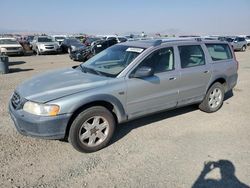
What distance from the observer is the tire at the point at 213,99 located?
5.80 meters

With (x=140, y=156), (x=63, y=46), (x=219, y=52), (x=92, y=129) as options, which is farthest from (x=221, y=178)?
(x=63, y=46)

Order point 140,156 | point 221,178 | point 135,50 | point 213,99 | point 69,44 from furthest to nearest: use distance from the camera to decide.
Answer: point 69,44, point 213,99, point 135,50, point 140,156, point 221,178

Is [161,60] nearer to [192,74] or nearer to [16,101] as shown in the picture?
[192,74]

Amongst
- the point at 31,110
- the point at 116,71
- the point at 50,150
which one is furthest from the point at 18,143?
the point at 116,71

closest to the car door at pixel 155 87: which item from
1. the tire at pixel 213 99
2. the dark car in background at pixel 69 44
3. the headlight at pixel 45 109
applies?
the tire at pixel 213 99

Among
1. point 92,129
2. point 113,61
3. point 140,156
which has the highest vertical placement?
point 113,61

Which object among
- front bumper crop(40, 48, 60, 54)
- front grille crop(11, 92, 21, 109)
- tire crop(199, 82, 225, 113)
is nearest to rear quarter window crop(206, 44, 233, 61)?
tire crop(199, 82, 225, 113)

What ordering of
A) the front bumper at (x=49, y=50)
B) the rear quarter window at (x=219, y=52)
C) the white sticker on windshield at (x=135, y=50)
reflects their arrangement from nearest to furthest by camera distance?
1. the white sticker on windshield at (x=135, y=50)
2. the rear quarter window at (x=219, y=52)
3. the front bumper at (x=49, y=50)

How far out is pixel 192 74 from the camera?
17.0 feet

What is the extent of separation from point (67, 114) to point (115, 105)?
0.84m

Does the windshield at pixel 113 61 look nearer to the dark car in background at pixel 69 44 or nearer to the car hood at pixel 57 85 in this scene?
the car hood at pixel 57 85

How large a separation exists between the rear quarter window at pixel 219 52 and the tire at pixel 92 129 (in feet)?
9.91

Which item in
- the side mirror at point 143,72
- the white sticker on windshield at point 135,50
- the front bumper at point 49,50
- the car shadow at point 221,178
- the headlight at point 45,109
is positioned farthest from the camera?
the front bumper at point 49,50

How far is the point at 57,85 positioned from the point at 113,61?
1.27 meters
